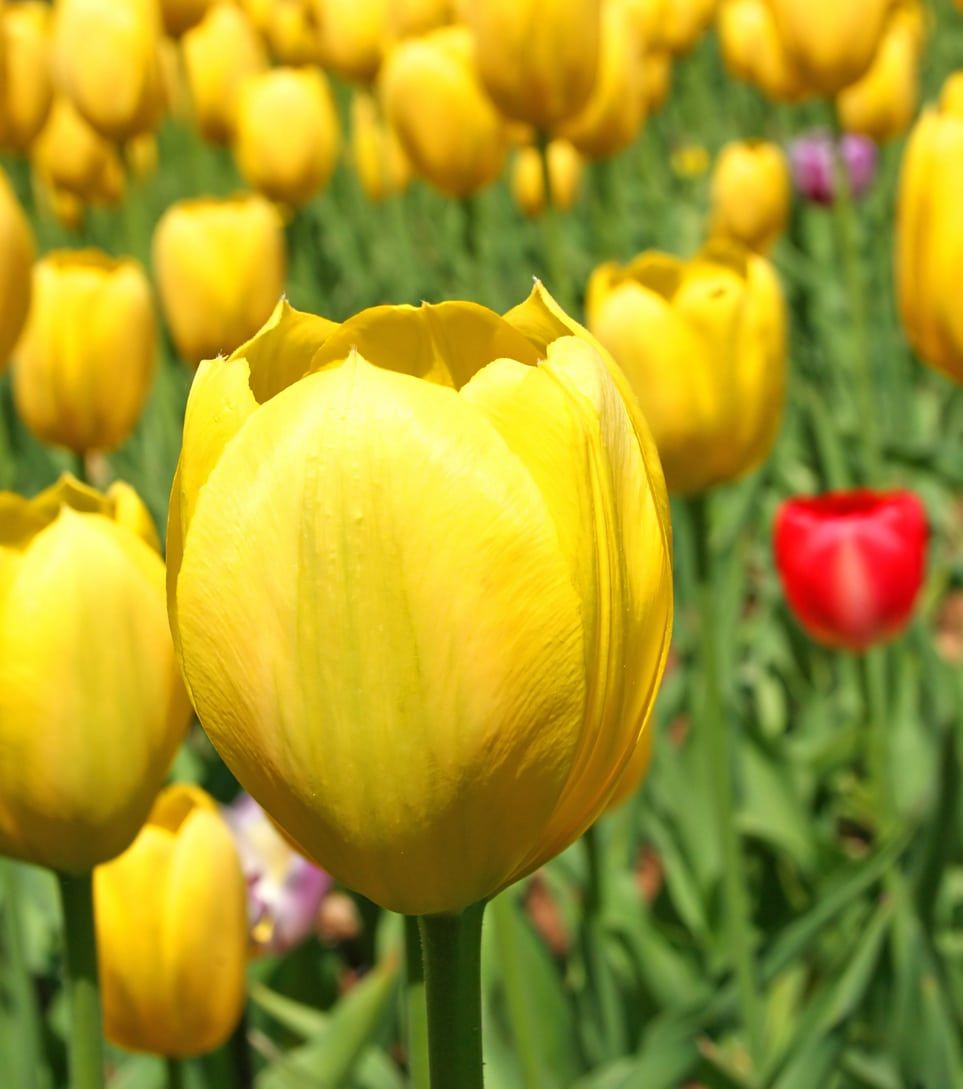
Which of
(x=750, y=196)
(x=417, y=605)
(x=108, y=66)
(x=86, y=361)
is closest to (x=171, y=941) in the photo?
(x=417, y=605)

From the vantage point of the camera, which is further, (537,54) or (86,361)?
(86,361)

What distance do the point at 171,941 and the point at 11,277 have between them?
1.89ft

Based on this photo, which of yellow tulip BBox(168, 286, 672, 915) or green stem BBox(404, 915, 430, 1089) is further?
green stem BBox(404, 915, 430, 1089)

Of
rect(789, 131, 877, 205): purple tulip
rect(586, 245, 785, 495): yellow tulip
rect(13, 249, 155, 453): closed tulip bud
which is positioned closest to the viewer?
rect(586, 245, 785, 495): yellow tulip

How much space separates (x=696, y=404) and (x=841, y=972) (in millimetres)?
479

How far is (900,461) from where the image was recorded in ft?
7.77

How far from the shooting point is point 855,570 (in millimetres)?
1617

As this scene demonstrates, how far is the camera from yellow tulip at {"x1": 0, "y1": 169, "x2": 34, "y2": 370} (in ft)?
4.24

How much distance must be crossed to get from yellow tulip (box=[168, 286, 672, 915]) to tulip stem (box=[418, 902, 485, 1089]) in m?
0.02

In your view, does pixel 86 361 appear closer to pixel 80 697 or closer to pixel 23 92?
pixel 23 92

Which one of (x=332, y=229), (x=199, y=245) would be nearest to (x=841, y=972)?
(x=199, y=245)

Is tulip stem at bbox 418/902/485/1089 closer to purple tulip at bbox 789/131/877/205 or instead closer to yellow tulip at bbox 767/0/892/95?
yellow tulip at bbox 767/0/892/95

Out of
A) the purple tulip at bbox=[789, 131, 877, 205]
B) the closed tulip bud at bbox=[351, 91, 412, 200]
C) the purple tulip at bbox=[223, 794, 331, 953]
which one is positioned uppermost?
the purple tulip at bbox=[223, 794, 331, 953]

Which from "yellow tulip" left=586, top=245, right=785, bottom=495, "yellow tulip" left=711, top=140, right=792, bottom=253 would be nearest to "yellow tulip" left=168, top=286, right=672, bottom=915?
"yellow tulip" left=586, top=245, right=785, bottom=495
